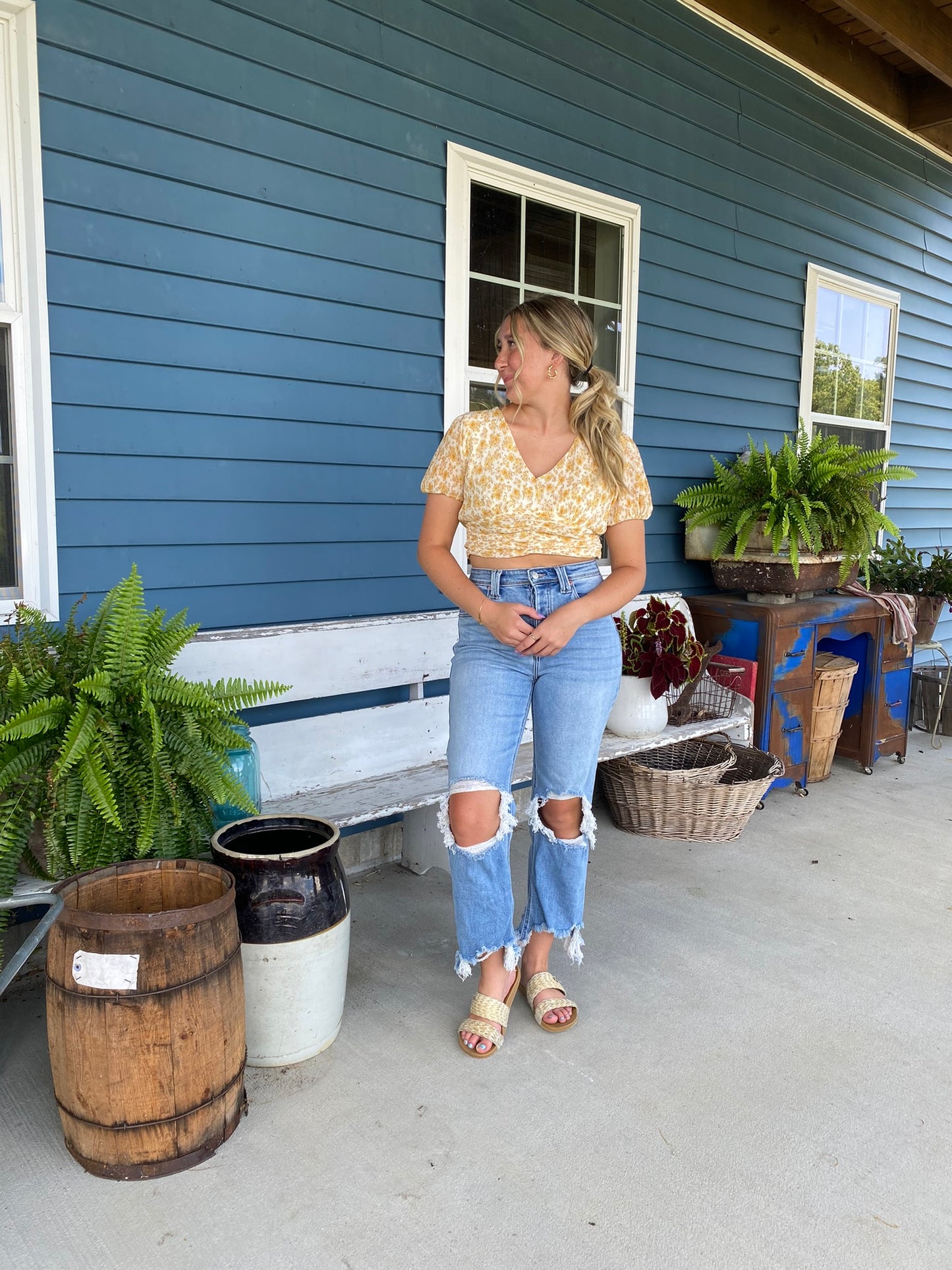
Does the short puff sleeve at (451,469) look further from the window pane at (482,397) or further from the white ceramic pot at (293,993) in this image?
the window pane at (482,397)

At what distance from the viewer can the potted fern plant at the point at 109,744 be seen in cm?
201

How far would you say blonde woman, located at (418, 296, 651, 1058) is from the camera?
2.14 m

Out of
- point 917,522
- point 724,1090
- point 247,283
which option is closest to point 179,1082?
point 724,1090

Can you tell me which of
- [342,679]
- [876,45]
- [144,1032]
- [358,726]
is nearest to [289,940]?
[144,1032]

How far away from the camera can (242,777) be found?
248 centimetres

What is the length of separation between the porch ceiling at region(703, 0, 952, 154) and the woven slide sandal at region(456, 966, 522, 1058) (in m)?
4.13

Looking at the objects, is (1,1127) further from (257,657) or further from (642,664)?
(642,664)

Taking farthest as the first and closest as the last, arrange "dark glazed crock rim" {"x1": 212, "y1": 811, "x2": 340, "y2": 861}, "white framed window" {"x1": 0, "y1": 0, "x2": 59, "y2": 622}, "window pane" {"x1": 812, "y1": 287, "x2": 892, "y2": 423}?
1. "window pane" {"x1": 812, "y1": 287, "x2": 892, "y2": 423}
2. "white framed window" {"x1": 0, "y1": 0, "x2": 59, "y2": 622}
3. "dark glazed crock rim" {"x1": 212, "y1": 811, "x2": 340, "y2": 861}

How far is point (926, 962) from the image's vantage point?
2.75 metres

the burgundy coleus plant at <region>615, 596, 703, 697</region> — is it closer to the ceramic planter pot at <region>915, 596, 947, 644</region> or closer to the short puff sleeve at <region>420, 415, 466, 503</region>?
the short puff sleeve at <region>420, 415, 466, 503</region>

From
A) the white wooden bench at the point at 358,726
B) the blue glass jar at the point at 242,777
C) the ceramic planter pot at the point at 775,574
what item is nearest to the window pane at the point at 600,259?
the ceramic planter pot at the point at 775,574

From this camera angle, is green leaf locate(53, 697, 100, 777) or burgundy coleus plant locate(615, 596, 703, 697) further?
burgundy coleus plant locate(615, 596, 703, 697)

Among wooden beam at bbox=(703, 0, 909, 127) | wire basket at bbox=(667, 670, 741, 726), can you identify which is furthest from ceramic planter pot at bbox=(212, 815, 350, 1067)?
wooden beam at bbox=(703, 0, 909, 127)

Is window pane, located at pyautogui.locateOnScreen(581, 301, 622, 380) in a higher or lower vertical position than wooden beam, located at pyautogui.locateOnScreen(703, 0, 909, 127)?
lower
